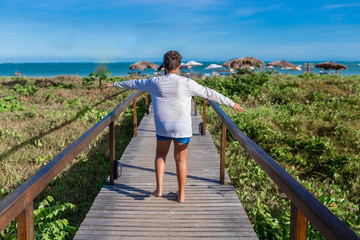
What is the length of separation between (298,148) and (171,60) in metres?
4.99

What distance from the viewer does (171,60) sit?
2.86 meters

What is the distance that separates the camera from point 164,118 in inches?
114

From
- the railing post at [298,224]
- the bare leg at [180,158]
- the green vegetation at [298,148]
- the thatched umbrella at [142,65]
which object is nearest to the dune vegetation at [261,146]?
the green vegetation at [298,148]

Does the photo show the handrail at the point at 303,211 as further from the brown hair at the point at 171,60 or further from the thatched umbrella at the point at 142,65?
the thatched umbrella at the point at 142,65

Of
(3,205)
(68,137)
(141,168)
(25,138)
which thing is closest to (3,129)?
(25,138)

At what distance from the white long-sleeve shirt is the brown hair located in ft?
0.30

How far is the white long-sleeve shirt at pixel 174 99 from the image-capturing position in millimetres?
2824

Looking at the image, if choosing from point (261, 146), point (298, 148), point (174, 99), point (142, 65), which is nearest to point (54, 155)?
point (174, 99)

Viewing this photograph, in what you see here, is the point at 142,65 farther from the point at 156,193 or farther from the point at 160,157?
the point at 160,157

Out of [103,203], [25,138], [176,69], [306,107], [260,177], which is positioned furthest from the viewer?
[306,107]

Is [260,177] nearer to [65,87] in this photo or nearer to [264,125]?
[264,125]

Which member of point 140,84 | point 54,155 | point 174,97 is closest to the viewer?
point 174,97

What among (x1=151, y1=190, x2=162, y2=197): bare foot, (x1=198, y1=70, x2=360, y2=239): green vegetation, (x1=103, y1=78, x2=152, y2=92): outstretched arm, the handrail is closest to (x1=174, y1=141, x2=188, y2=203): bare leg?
(x1=151, y1=190, x2=162, y2=197): bare foot

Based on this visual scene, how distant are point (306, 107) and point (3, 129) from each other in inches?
393
